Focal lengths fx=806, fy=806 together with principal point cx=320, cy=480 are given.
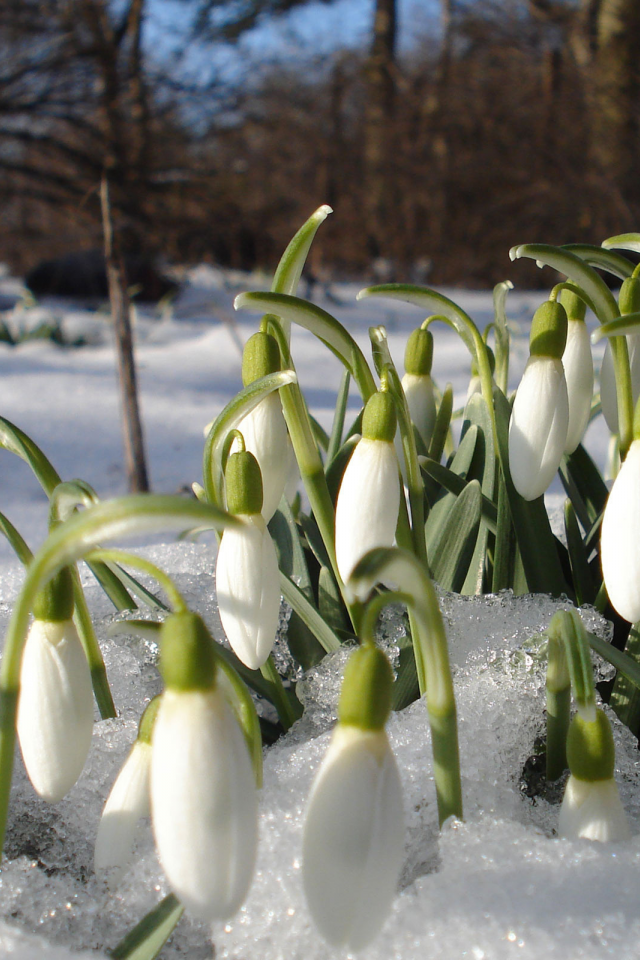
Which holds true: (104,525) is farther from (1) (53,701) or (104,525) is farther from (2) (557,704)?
(2) (557,704)

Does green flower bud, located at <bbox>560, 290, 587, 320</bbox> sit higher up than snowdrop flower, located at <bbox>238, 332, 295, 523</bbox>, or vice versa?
green flower bud, located at <bbox>560, 290, 587, 320</bbox>

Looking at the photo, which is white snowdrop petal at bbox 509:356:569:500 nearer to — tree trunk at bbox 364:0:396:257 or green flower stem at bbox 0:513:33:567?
green flower stem at bbox 0:513:33:567

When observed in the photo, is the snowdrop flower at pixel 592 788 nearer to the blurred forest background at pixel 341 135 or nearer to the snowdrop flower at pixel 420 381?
the snowdrop flower at pixel 420 381

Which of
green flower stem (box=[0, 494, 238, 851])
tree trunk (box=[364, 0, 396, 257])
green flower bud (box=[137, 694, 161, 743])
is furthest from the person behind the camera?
tree trunk (box=[364, 0, 396, 257])

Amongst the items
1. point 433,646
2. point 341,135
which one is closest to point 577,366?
point 433,646

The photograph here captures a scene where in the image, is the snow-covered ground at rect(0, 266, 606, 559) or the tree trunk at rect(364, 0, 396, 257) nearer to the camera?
the snow-covered ground at rect(0, 266, 606, 559)

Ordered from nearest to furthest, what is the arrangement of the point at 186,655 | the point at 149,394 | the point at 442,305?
the point at 186,655, the point at 442,305, the point at 149,394

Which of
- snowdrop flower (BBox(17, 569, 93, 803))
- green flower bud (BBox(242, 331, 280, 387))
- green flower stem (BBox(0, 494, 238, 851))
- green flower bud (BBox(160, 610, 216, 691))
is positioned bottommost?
snowdrop flower (BBox(17, 569, 93, 803))

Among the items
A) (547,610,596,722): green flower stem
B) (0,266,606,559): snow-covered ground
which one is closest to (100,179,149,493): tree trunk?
(0,266,606,559): snow-covered ground
